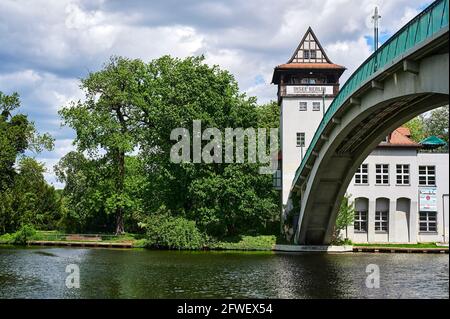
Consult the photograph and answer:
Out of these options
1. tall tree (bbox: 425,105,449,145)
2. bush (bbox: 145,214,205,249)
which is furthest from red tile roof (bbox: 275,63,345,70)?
tall tree (bbox: 425,105,449,145)

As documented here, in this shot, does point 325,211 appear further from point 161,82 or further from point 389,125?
point 161,82

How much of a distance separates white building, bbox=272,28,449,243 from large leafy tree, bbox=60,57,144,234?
11.1 m

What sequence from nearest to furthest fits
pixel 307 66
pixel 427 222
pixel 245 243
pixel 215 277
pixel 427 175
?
pixel 215 277, pixel 245 243, pixel 427 222, pixel 427 175, pixel 307 66

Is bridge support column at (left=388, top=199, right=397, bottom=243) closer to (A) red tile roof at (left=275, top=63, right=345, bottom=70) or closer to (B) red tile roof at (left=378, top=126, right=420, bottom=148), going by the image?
(B) red tile roof at (left=378, top=126, right=420, bottom=148)

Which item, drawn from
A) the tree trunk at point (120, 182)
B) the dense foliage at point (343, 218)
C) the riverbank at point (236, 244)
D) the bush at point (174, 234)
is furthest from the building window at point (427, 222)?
the tree trunk at point (120, 182)

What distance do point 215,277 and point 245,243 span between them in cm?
1663

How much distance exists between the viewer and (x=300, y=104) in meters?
40.8

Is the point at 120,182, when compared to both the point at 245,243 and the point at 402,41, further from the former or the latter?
the point at 402,41

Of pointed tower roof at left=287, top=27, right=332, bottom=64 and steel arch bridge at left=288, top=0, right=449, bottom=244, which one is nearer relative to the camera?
steel arch bridge at left=288, top=0, right=449, bottom=244

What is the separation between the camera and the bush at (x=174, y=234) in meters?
35.8

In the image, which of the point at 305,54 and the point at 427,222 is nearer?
the point at 427,222

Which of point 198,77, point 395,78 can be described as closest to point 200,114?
point 198,77

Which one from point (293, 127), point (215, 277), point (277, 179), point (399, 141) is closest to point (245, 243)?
point (277, 179)

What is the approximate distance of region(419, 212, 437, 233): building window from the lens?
39375mm
